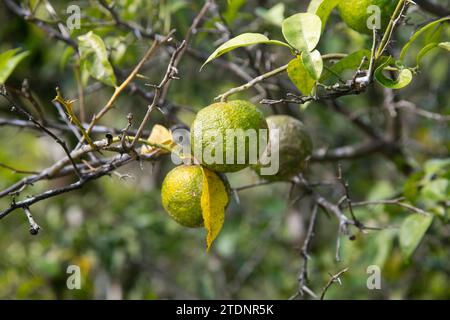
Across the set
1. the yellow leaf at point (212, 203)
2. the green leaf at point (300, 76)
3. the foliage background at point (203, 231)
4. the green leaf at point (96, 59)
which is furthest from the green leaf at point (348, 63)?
the foliage background at point (203, 231)

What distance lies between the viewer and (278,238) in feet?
10.9

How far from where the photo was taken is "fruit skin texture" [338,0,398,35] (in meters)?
1.17

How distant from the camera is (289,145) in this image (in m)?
1.37

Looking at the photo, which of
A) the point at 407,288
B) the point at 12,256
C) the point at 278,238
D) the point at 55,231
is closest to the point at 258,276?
the point at 278,238

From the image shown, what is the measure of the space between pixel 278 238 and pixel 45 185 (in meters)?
1.50

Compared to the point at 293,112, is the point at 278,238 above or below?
below

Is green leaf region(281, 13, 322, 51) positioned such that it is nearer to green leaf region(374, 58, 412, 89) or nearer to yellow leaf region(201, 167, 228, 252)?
green leaf region(374, 58, 412, 89)

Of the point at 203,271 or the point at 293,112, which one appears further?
the point at 203,271

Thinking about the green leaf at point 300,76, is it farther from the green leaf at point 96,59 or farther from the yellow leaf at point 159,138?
the green leaf at point 96,59

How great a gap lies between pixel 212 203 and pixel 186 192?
0.21 ft

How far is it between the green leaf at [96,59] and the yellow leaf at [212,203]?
0.47 m

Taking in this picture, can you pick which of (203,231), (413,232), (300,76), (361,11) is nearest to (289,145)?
(300,76)
